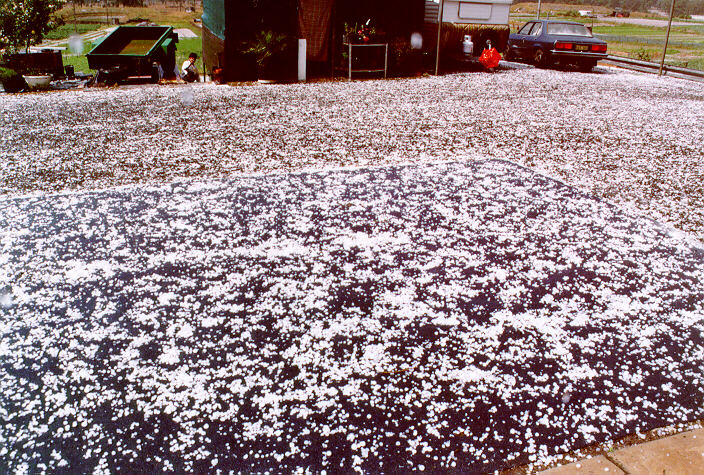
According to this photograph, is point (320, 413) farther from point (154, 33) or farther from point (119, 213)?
point (154, 33)

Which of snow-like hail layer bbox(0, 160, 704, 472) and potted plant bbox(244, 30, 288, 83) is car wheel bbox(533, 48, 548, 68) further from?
snow-like hail layer bbox(0, 160, 704, 472)

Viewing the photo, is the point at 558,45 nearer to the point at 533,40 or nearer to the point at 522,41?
the point at 533,40

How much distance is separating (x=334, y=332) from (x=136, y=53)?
14192 mm

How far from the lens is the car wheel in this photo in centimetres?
1616

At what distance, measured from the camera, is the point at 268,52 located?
1199 centimetres

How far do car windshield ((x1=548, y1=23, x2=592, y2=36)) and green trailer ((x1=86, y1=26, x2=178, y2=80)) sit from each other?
40.3 ft

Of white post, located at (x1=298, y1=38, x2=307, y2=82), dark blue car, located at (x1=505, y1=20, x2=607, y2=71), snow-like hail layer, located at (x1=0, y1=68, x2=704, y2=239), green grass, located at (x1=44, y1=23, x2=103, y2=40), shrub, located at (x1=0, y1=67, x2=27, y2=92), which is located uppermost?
green grass, located at (x1=44, y1=23, x2=103, y2=40)

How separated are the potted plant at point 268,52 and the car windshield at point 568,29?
9.36 metres

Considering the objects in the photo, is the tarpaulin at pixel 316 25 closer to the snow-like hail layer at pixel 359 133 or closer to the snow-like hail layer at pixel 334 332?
the snow-like hail layer at pixel 359 133

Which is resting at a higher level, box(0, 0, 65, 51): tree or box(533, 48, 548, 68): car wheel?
box(0, 0, 65, 51): tree

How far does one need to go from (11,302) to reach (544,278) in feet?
11.3

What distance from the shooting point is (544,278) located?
341 centimetres

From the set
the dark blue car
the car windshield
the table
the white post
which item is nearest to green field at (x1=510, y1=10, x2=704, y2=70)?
the car windshield

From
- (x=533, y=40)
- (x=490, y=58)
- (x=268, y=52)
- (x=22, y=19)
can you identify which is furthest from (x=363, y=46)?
(x=22, y=19)
